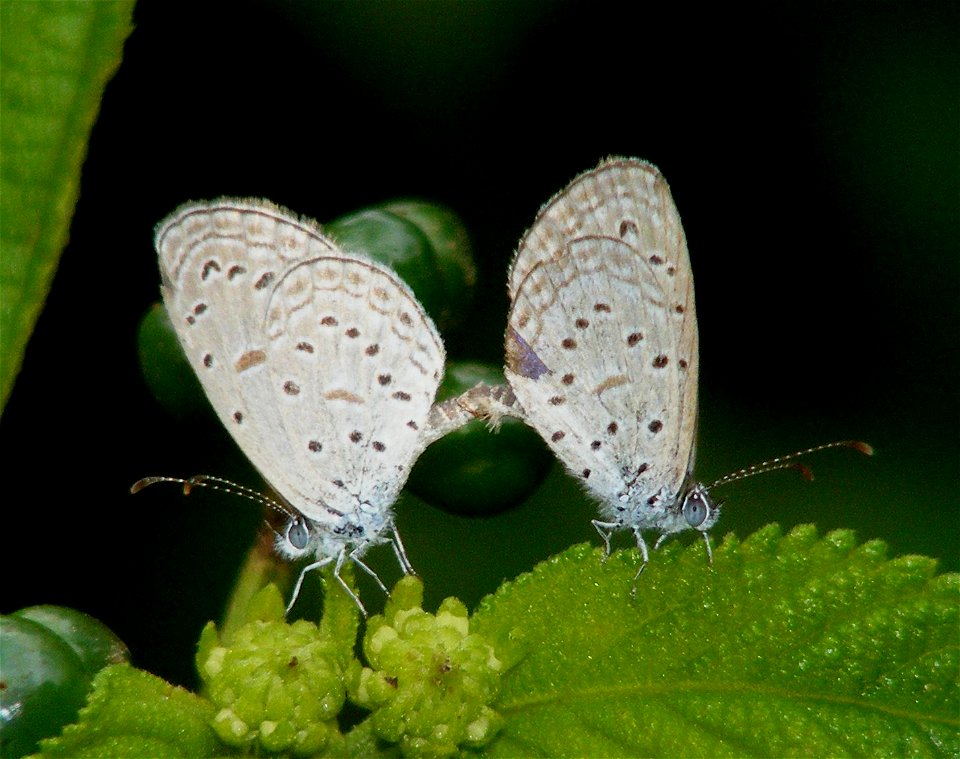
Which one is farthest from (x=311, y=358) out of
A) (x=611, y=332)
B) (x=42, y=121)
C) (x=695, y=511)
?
(x=42, y=121)

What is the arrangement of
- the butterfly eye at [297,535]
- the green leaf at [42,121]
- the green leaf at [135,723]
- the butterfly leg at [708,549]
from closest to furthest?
the green leaf at [42,121]
the green leaf at [135,723]
the butterfly leg at [708,549]
the butterfly eye at [297,535]

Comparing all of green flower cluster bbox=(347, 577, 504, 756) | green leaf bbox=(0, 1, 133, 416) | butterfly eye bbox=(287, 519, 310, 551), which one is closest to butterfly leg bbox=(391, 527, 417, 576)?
butterfly eye bbox=(287, 519, 310, 551)

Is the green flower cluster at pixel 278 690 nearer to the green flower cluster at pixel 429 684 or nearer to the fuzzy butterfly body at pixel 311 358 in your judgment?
the green flower cluster at pixel 429 684

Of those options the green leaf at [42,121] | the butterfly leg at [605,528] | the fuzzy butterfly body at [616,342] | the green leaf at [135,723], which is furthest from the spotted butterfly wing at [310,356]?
the green leaf at [42,121]

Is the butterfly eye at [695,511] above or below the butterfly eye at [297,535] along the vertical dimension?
above

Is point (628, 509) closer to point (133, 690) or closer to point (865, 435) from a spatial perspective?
point (865, 435)

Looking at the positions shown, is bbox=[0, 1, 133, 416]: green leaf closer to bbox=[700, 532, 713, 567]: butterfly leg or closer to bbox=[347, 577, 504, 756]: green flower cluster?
bbox=[347, 577, 504, 756]: green flower cluster
